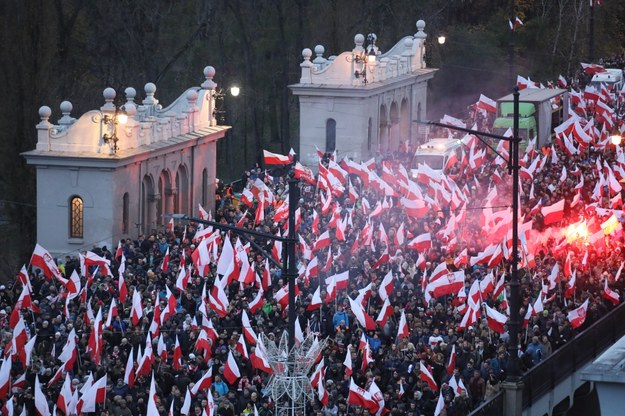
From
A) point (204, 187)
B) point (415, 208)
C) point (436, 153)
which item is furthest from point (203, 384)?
point (436, 153)

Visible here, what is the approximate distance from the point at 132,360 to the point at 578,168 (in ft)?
66.3

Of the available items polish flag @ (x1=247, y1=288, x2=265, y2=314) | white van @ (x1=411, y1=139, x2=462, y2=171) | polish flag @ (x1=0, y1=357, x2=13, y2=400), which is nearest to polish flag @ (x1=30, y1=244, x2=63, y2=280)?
polish flag @ (x1=247, y1=288, x2=265, y2=314)

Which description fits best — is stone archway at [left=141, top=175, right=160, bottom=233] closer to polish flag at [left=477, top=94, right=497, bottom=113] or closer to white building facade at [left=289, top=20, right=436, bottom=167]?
white building facade at [left=289, top=20, right=436, bottom=167]

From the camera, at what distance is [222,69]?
7475 cm

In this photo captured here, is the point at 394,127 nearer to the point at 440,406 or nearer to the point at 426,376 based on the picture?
the point at 426,376

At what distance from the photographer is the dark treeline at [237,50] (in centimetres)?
5138

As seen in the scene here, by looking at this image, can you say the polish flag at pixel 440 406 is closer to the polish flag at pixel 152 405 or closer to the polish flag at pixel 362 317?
the polish flag at pixel 362 317

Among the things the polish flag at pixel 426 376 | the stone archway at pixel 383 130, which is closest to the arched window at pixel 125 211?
the polish flag at pixel 426 376

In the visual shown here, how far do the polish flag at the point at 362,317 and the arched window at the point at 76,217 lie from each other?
14.7 metres

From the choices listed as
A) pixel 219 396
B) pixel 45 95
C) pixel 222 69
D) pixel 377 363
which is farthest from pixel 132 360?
pixel 222 69

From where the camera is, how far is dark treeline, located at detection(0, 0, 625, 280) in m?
51.4

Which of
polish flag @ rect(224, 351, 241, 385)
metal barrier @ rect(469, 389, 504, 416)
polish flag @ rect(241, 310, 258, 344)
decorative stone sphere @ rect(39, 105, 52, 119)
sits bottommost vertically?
metal barrier @ rect(469, 389, 504, 416)

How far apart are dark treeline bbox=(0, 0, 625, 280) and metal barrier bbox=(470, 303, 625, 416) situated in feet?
60.7

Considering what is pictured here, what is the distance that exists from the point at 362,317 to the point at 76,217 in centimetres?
1545
